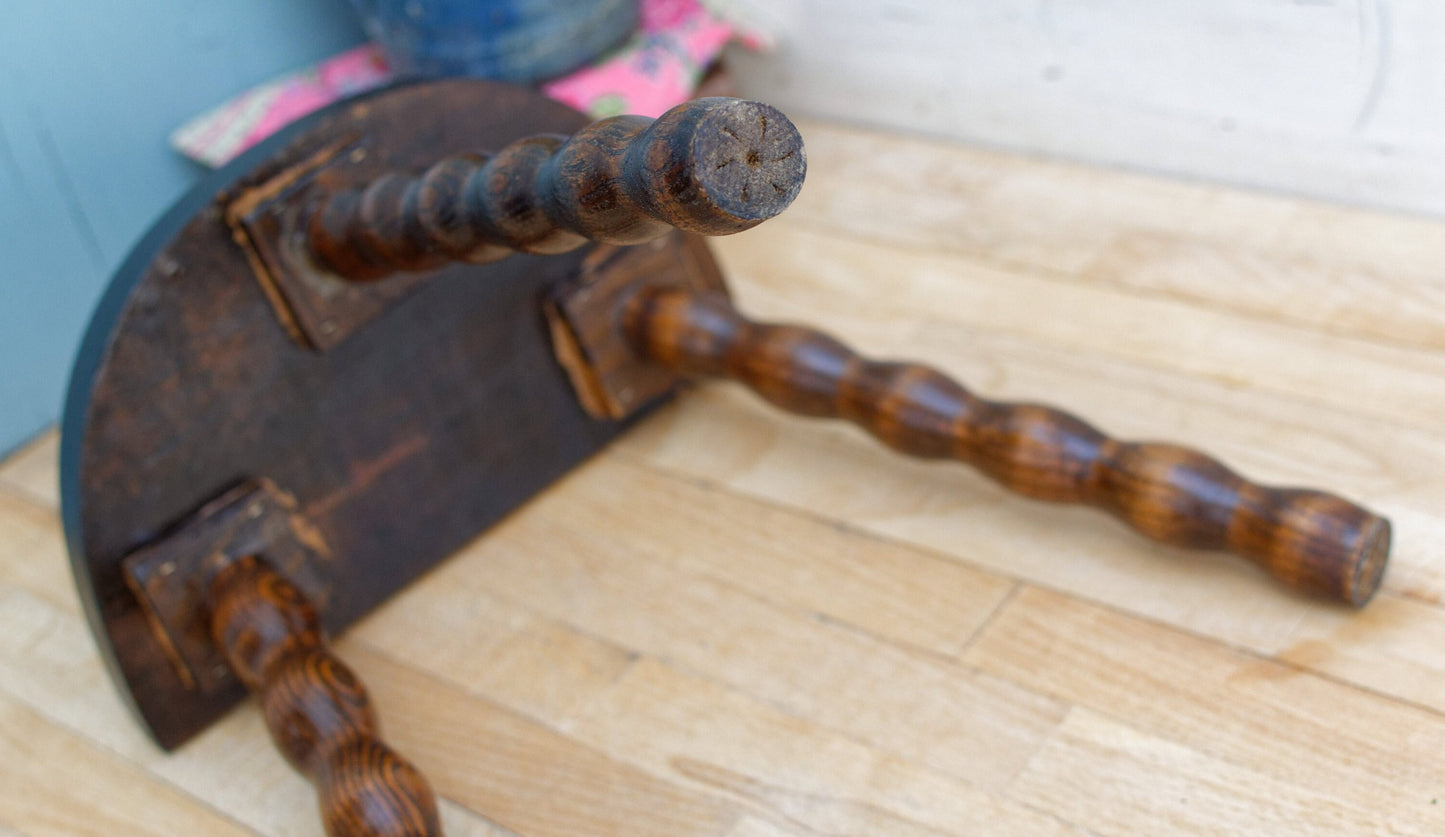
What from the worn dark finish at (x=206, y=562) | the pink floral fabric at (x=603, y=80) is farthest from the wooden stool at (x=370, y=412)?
the pink floral fabric at (x=603, y=80)

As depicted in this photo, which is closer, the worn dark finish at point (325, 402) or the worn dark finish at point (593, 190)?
the worn dark finish at point (593, 190)

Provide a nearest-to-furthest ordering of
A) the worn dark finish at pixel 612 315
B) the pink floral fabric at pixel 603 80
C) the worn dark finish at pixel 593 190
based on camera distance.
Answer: the worn dark finish at pixel 593 190 < the worn dark finish at pixel 612 315 < the pink floral fabric at pixel 603 80

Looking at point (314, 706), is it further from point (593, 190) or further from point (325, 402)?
point (593, 190)

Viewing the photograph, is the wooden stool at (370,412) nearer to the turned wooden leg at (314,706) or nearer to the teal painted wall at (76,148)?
the turned wooden leg at (314,706)

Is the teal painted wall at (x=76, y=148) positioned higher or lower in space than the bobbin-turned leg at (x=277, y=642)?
higher

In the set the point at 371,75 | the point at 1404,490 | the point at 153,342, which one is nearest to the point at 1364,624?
the point at 1404,490

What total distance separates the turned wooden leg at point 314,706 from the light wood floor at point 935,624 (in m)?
0.07

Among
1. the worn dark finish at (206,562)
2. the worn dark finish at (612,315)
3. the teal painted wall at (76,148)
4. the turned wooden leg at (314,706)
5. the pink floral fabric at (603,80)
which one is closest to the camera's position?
the turned wooden leg at (314,706)

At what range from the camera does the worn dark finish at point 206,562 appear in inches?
33.4

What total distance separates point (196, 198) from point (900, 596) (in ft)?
1.66

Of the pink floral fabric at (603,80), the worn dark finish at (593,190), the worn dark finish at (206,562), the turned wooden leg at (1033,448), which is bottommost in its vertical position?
the turned wooden leg at (1033,448)

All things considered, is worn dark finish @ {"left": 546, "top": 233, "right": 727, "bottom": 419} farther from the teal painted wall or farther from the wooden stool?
the teal painted wall

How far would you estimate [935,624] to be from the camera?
0.90 meters

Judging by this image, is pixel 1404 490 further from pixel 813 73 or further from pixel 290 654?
pixel 813 73
